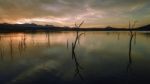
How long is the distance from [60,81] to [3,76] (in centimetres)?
356

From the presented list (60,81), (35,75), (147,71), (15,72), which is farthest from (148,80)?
(15,72)

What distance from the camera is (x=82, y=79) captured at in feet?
37.7

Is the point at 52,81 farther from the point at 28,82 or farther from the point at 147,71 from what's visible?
the point at 147,71

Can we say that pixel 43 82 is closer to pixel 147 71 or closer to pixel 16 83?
pixel 16 83

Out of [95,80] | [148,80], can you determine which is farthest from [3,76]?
[148,80]

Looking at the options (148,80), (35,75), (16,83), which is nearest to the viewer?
(16,83)

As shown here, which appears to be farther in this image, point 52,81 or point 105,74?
point 105,74

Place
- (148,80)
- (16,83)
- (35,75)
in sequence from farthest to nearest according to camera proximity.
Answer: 1. (35,75)
2. (148,80)
3. (16,83)

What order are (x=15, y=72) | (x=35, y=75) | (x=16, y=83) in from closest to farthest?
(x=16, y=83) → (x=35, y=75) → (x=15, y=72)

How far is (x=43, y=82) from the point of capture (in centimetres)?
1041

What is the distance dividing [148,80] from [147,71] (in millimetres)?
2585

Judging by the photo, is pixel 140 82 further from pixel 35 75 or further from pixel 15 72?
pixel 15 72

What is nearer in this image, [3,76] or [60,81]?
[60,81]

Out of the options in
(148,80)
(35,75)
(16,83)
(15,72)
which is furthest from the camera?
(15,72)
